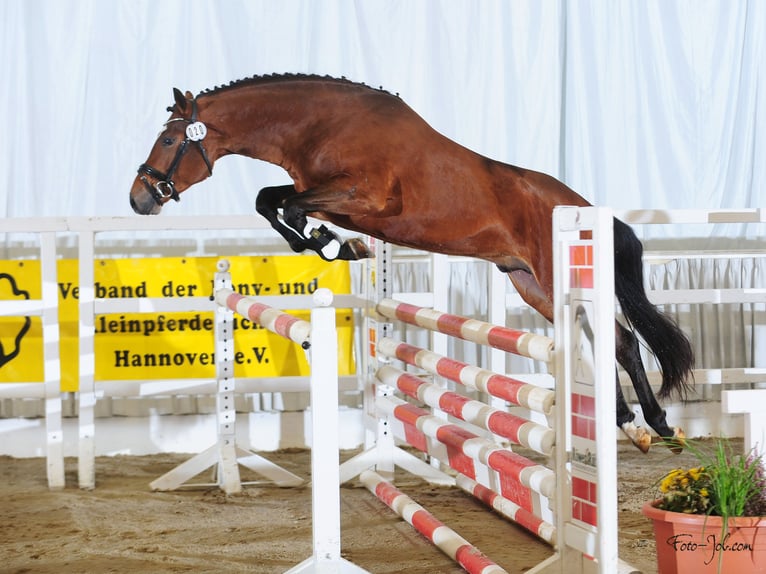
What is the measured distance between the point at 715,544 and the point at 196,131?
132 centimetres

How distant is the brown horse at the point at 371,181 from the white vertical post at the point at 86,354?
1374 millimetres

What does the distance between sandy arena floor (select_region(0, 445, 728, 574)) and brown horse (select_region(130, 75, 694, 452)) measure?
648 millimetres

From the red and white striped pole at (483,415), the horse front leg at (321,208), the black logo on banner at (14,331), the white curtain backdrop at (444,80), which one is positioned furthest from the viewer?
the white curtain backdrop at (444,80)

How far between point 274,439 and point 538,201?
221cm

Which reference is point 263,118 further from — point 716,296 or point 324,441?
point 716,296

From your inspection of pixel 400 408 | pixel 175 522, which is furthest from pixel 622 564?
pixel 175 522

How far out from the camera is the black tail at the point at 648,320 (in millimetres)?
2270

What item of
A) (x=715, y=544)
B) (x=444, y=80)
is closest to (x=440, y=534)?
(x=715, y=544)

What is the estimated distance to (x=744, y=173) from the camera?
14.0 ft

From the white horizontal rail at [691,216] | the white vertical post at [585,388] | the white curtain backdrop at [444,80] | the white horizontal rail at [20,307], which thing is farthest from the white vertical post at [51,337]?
the white vertical post at [585,388]

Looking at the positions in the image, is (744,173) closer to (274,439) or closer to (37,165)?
(274,439)

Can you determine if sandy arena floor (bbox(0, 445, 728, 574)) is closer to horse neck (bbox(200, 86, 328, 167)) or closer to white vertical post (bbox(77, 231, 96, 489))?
white vertical post (bbox(77, 231, 96, 489))

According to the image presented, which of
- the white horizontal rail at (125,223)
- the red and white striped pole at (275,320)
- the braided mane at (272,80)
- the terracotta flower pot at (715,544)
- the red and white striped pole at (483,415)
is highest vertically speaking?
the braided mane at (272,80)

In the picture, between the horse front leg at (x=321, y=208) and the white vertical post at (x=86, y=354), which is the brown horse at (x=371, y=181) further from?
the white vertical post at (x=86, y=354)
